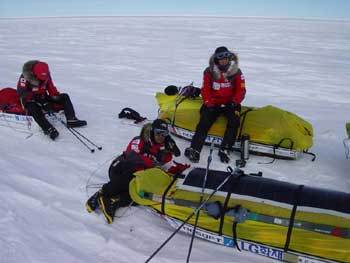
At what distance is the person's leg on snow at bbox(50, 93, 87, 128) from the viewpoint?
21.8ft

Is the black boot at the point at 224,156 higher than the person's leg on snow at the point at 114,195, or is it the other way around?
the black boot at the point at 224,156

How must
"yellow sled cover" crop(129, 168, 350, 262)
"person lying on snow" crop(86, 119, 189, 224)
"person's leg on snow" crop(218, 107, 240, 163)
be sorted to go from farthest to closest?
"person's leg on snow" crop(218, 107, 240, 163) < "person lying on snow" crop(86, 119, 189, 224) < "yellow sled cover" crop(129, 168, 350, 262)

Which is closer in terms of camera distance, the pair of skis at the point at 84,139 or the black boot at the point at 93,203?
the black boot at the point at 93,203

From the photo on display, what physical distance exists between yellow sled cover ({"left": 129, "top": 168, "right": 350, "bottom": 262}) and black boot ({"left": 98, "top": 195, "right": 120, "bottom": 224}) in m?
0.29

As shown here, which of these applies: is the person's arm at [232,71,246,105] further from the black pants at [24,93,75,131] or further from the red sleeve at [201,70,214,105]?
the black pants at [24,93,75,131]

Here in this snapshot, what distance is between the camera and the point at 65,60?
50.8ft

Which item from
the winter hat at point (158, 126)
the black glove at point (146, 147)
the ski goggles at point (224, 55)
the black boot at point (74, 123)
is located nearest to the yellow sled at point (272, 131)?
the ski goggles at point (224, 55)

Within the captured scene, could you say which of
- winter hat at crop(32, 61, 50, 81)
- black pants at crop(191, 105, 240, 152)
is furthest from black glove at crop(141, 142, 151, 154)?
winter hat at crop(32, 61, 50, 81)

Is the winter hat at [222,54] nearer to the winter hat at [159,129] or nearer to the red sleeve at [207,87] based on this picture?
the red sleeve at [207,87]

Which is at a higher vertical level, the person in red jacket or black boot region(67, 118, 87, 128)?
the person in red jacket

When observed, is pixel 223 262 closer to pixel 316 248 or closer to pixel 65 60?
pixel 316 248

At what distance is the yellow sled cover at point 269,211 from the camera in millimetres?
3100

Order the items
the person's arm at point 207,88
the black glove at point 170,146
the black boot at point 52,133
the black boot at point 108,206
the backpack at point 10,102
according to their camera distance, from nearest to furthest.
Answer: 1. the black boot at point 108,206
2. the black glove at point 170,146
3. the person's arm at point 207,88
4. the black boot at point 52,133
5. the backpack at point 10,102

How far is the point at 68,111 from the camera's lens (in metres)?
6.70
